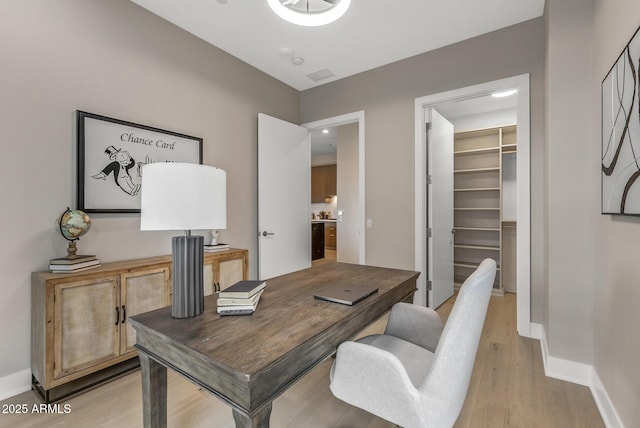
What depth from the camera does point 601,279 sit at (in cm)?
171

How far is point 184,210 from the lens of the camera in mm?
1097

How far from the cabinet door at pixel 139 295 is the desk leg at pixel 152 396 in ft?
3.15

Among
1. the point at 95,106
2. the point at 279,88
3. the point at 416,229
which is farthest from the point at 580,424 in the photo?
the point at 279,88

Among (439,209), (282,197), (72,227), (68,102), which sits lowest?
(72,227)

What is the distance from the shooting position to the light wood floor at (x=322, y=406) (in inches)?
61.7

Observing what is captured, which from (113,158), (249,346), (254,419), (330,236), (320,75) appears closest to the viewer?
(254,419)

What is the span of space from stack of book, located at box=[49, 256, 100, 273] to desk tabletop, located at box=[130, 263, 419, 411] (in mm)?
993

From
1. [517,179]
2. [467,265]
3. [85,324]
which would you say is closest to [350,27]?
[517,179]

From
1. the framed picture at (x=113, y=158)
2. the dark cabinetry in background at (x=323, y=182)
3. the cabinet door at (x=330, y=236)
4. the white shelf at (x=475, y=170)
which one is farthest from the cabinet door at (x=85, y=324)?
the dark cabinetry in background at (x=323, y=182)

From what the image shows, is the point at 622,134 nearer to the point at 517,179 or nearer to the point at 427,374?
the point at 517,179

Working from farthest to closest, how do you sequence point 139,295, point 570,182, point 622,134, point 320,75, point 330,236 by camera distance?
point 330,236, point 320,75, point 139,295, point 570,182, point 622,134

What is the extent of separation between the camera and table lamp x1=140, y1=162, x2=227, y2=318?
3.54 feet

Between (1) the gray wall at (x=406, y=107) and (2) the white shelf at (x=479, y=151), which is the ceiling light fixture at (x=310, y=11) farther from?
(2) the white shelf at (x=479, y=151)

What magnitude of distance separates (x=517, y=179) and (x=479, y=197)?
1.75 metres
